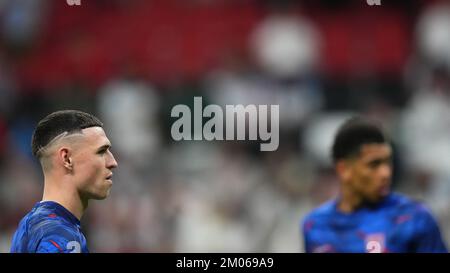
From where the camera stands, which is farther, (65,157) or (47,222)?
(65,157)

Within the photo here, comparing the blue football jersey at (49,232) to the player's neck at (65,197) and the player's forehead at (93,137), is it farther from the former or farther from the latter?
the player's forehead at (93,137)

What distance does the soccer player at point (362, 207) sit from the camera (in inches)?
238

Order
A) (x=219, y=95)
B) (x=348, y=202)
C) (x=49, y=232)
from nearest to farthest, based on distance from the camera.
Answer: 1. (x=49, y=232)
2. (x=348, y=202)
3. (x=219, y=95)

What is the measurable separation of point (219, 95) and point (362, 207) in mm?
5789

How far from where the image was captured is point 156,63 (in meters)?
12.9

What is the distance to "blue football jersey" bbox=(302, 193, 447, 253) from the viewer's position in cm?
575

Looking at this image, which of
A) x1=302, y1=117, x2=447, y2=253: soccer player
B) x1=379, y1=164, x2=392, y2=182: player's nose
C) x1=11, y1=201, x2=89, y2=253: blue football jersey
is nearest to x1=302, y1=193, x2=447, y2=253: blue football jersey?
x1=302, y1=117, x2=447, y2=253: soccer player

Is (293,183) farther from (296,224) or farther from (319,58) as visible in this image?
(319,58)

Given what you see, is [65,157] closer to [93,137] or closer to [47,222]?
[93,137]

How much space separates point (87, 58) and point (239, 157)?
3.17 meters

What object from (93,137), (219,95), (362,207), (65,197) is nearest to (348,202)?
(362,207)

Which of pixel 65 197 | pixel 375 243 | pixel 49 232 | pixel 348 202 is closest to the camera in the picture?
pixel 49 232

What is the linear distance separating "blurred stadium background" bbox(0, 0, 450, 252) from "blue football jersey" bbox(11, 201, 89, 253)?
509 cm

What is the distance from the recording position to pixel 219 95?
39.1 feet
